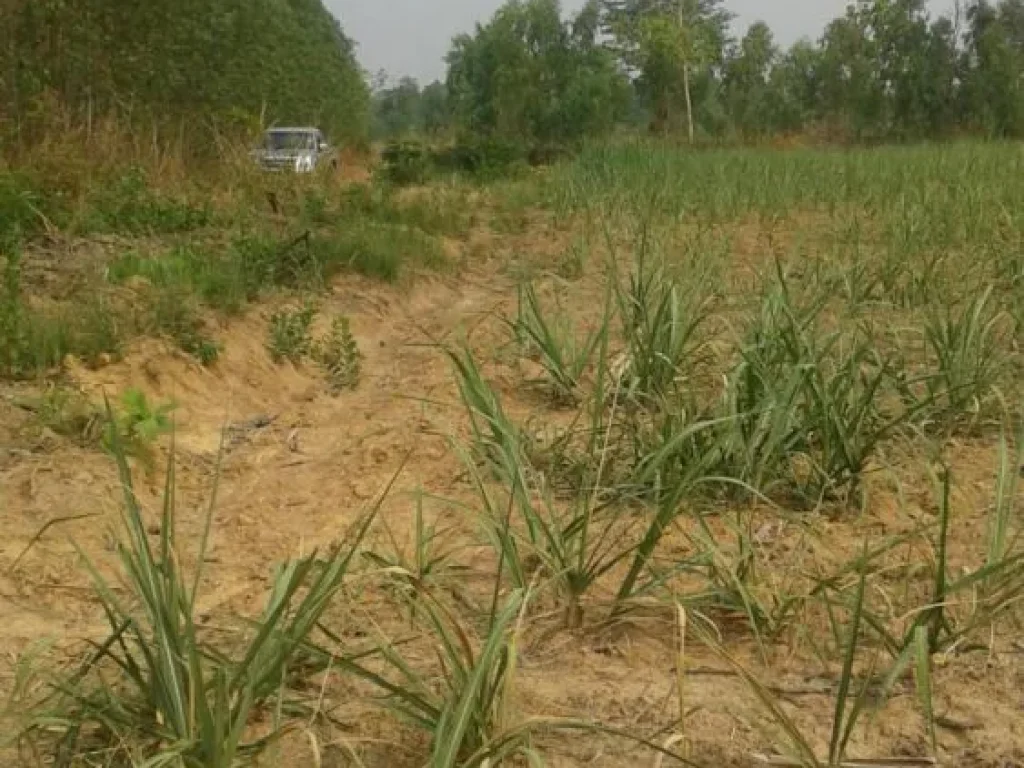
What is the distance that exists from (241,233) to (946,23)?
103ft

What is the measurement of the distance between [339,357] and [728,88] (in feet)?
119

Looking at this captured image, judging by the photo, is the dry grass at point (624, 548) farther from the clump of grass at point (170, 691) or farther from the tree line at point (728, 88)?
the tree line at point (728, 88)

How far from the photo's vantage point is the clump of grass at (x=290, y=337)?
462 centimetres

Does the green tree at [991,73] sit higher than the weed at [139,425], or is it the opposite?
the green tree at [991,73]

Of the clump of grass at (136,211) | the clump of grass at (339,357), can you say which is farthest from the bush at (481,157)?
the clump of grass at (339,357)

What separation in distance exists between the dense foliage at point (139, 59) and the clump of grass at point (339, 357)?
168 inches

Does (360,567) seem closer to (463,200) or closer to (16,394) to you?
(16,394)

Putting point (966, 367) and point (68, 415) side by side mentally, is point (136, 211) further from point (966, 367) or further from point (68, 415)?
point (966, 367)

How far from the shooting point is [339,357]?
4.78 m

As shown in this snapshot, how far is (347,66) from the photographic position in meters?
28.9

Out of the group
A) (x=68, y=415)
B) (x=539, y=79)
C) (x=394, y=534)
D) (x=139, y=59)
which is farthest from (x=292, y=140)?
(x=539, y=79)

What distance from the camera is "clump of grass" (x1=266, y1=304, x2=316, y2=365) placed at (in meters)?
4.62

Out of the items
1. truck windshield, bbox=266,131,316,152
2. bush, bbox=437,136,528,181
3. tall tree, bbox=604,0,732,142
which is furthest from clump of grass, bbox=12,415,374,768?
tall tree, bbox=604,0,732,142

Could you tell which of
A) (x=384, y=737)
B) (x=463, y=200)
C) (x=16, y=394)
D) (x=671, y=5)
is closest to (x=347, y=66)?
(x=671, y=5)
